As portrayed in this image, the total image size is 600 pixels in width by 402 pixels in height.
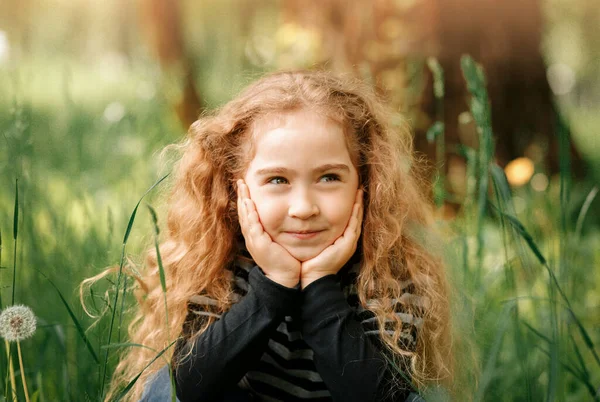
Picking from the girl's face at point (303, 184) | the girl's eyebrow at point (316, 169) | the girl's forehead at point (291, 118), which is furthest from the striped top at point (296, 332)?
the girl's forehead at point (291, 118)

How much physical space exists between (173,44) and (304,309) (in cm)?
282

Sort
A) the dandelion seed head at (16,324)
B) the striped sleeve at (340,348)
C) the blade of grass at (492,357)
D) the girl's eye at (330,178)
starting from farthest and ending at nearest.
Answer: the girl's eye at (330,178), the striped sleeve at (340,348), the dandelion seed head at (16,324), the blade of grass at (492,357)

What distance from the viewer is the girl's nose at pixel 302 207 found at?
1522 millimetres

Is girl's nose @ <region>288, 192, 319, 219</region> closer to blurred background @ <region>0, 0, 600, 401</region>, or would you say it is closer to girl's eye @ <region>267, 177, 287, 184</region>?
girl's eye @ <region>267, 177, 287, 184</region>

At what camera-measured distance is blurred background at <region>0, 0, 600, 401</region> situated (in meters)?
1.75

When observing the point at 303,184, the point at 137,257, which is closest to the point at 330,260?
the point at 303,184

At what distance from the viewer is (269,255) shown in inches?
61.7

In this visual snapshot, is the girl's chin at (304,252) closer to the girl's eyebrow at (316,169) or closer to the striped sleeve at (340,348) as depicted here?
the striped sleeve at (340,348)

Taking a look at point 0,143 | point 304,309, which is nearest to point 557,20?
point 0,143

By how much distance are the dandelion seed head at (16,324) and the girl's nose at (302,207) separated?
55cm

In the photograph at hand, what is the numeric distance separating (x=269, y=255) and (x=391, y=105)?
3.66ft

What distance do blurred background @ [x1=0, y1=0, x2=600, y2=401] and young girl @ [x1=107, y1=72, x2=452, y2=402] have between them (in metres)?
0.13

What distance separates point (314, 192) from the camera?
1.56 m

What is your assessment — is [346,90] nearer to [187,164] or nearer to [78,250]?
[187,164]
